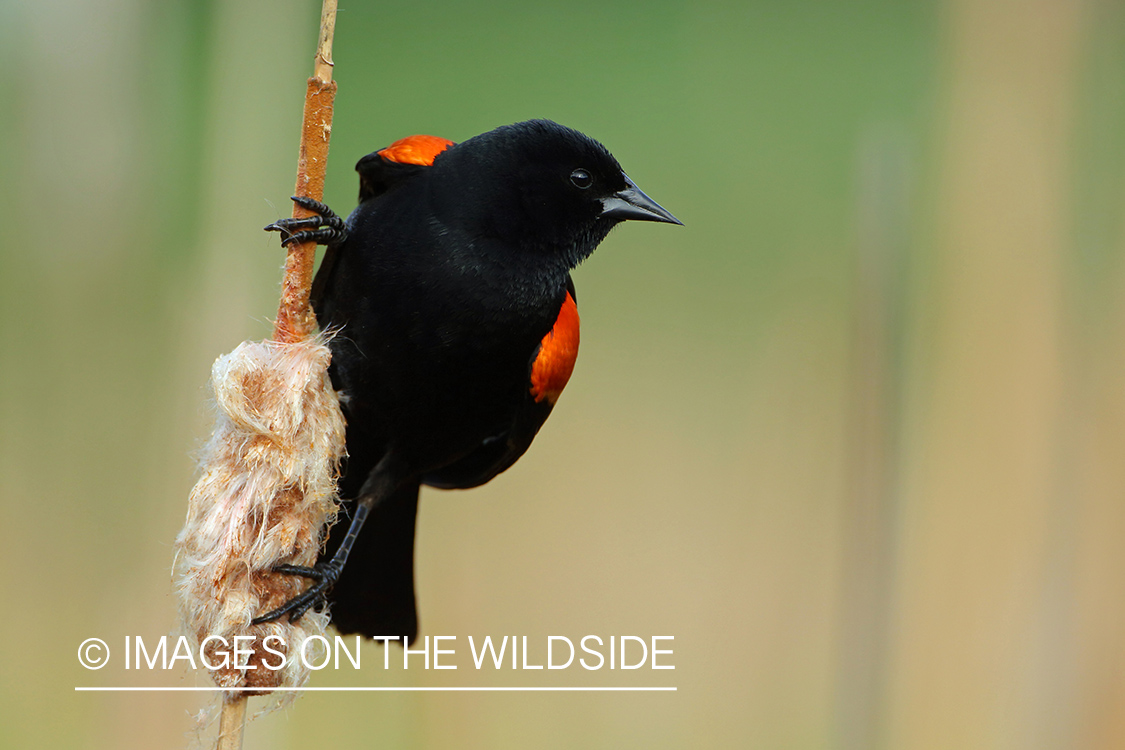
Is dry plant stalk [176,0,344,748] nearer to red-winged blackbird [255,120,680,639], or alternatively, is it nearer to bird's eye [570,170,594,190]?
red-winged blackbird [255,120,680,639]

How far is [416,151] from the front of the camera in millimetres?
1104

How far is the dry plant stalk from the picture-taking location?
0.76 m

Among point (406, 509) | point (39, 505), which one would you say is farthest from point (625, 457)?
point (39, 505)

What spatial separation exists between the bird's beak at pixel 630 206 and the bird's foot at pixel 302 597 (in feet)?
1.87

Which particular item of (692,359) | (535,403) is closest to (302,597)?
(535,403)

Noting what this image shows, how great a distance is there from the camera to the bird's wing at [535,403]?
1.03 m

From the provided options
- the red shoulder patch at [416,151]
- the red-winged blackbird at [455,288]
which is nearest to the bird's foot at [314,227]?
the red-winged blackbird at [455,288]

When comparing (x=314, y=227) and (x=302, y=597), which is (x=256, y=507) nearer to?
(x=302, y=597)

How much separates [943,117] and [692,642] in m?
0.97

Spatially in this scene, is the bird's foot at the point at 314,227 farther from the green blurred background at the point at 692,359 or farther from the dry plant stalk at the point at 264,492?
the green blurred background at the point at 692,359

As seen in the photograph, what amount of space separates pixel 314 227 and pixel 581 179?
347mm

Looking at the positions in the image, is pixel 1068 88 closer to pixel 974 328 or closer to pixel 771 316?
pixel 974 328

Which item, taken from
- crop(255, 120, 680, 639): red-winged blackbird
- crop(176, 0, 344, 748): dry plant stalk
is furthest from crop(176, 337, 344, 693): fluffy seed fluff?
crop(255, 120, 680, 639): red-winged blackbird

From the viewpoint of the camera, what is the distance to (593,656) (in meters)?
1.43
